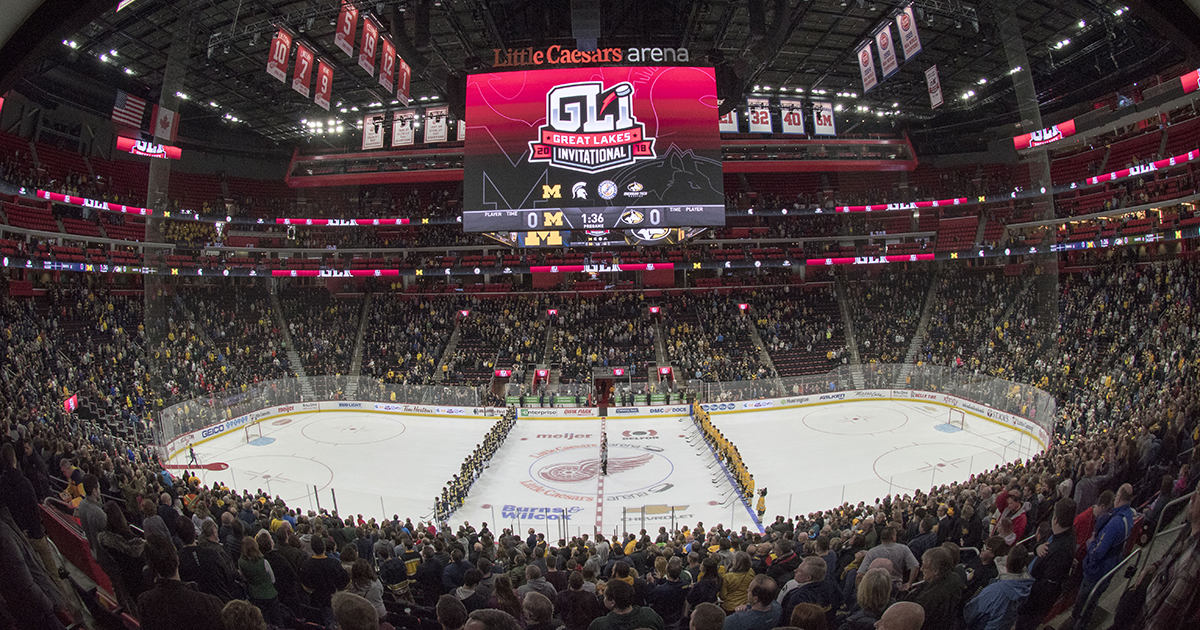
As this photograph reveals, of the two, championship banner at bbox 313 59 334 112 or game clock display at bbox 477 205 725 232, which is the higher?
championship banner at bbox 313 59 334 112

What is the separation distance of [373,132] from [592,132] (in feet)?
53.1

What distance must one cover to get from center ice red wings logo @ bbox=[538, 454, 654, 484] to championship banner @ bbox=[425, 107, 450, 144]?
14850 mm

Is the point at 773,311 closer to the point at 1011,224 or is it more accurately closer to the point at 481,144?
the point at 1011,224

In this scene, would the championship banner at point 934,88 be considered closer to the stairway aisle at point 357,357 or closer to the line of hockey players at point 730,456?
the line of hockey players at point 730,456

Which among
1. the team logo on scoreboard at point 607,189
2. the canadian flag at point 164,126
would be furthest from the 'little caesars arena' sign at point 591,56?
the canadian flag at point 164,126

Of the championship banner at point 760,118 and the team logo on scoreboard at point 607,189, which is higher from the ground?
the championship banner at point 760,118

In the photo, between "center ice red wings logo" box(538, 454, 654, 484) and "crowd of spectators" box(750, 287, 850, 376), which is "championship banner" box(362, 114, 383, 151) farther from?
"crowd of spectators" box(750, 287, 850, 376)

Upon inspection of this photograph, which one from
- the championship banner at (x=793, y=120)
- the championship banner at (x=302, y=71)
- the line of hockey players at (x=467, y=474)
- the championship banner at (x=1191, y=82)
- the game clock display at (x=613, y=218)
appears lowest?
the line of hockey players at (x=467, y=474)

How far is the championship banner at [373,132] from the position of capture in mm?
27312

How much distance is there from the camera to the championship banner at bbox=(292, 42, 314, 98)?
16609mm

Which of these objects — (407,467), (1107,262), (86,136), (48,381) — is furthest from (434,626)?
(86,136)

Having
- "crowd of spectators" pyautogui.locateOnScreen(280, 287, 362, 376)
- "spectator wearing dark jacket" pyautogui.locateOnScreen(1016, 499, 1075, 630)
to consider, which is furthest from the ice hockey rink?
"spectator wearing dark jacket" pyautogui.locateOnScreen(1016, 499, 1075, 630)

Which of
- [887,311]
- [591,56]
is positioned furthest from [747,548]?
[887,311]

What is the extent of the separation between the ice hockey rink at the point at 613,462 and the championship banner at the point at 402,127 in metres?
13.0
